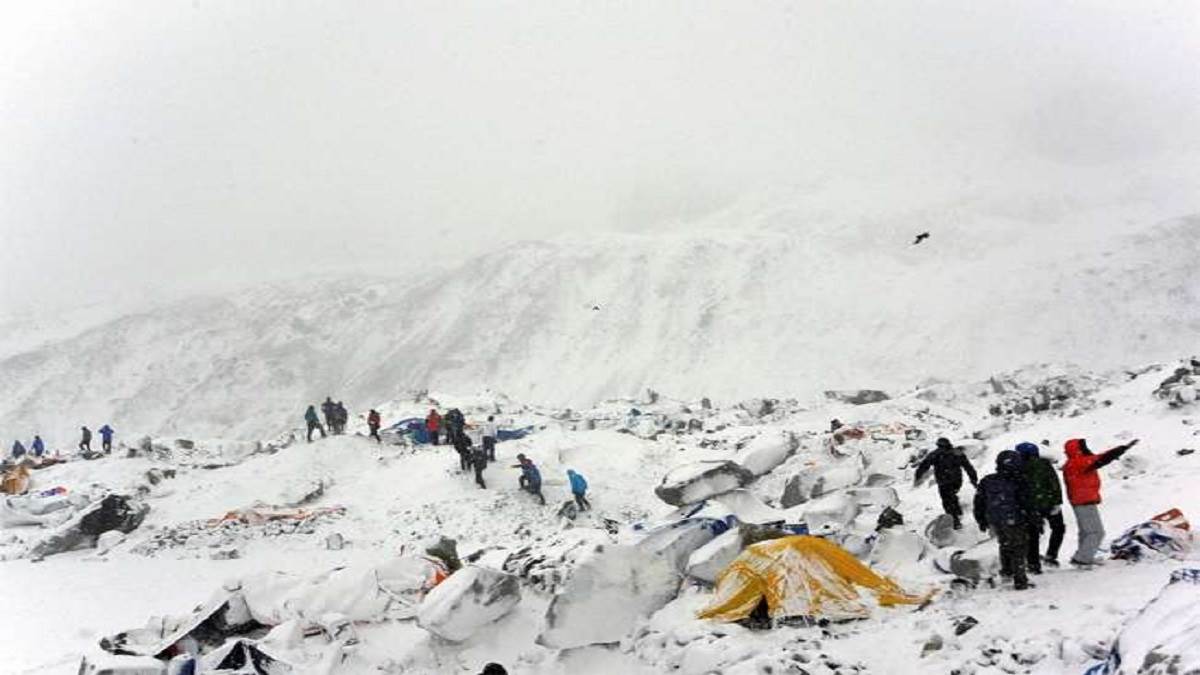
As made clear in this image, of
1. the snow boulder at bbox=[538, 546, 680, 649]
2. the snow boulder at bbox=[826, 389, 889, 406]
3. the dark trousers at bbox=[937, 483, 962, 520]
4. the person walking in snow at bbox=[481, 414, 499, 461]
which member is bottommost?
the snow boulder at bbox=[826, 389, 889, 406]

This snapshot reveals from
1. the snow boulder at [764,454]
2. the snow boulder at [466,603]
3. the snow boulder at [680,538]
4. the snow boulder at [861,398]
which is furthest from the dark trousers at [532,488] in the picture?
the snow boulder at [861,398]

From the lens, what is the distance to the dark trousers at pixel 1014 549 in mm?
8711

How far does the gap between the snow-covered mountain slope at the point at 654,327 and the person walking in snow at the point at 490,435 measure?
77.0 ft

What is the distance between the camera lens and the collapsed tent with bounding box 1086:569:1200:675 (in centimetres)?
516

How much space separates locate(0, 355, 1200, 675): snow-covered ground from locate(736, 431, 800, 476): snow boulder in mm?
245

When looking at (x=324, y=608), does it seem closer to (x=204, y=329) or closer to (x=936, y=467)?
(x=936, y=467)

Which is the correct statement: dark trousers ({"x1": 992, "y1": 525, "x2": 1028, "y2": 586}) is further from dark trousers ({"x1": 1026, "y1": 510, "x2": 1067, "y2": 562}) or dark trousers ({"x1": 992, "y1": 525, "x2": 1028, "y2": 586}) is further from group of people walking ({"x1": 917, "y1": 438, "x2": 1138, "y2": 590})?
dark trousers ({"x1": 1026, "y1": 510, "x2": 1067, "y2": 562})

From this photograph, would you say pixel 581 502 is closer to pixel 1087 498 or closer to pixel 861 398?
pixel 1087 498

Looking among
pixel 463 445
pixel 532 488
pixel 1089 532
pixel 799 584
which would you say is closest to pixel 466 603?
pixel 799 584

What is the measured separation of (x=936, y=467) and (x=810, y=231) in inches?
2610

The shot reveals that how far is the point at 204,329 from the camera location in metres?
76.8

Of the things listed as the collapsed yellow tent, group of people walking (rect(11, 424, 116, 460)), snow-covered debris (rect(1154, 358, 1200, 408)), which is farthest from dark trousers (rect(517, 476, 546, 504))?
group of people walking (rect(11, 424, 116, 460))

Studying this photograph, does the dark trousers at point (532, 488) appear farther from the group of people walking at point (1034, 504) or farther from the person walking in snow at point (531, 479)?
the group of people walking at point (1034, 504)

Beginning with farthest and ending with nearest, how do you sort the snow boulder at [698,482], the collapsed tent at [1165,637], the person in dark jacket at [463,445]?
the person in dark jacket at [463,445]
the snow boulder at [698,482]
the collapsed tent at [1165,637]
